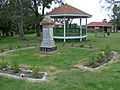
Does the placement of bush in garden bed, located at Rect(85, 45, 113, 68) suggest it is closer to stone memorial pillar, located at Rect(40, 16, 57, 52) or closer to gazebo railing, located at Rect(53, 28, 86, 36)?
stone memorial pillar, located at Rect(40, 16, 57, 52)

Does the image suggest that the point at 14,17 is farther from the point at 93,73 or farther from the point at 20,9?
the point at 93,73

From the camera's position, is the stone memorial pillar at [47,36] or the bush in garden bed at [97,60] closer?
the bush in garden bed at [97,60]

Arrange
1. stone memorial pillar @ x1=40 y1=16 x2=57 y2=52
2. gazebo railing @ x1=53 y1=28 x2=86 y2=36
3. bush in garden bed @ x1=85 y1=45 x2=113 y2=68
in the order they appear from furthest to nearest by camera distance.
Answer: gazebo railing @ x1=53 y1=28 x2=86 y2=36
stone memorial pillar @ x1=40 y1=16 x2=57 y2=52
bush in garden bed @ x1=85 y1=45 x2=113 y2=68

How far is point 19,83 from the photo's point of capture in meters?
7.83

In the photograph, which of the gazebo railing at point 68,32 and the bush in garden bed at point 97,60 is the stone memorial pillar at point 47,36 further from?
the gazebo railing at point 68,32

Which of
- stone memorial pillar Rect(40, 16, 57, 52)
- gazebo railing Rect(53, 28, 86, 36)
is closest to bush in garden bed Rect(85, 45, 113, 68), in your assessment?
stone memorial pillar Rect(40, 16, 57, 52)

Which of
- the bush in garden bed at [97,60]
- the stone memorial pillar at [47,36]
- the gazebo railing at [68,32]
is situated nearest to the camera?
the bush in garden bed at [97,60]

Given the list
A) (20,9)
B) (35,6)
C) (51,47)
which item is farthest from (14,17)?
(51,47)

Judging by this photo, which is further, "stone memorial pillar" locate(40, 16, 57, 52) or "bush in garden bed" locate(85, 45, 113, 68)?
"stone memorial pillar" locate(40, 16, 57, 52)

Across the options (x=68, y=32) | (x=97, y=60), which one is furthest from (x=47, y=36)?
(x=68, y=32)

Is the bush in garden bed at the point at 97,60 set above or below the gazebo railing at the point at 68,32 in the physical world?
below

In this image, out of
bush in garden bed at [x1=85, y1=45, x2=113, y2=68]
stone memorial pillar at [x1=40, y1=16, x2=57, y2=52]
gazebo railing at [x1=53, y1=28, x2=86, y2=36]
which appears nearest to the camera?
bush in garden bed at [x1=85, y1=45, x2=113, y2=68]

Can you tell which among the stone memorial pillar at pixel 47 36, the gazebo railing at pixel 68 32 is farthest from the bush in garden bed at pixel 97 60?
the gazebo railing at pixel 68 32

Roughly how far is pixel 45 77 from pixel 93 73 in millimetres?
1885
